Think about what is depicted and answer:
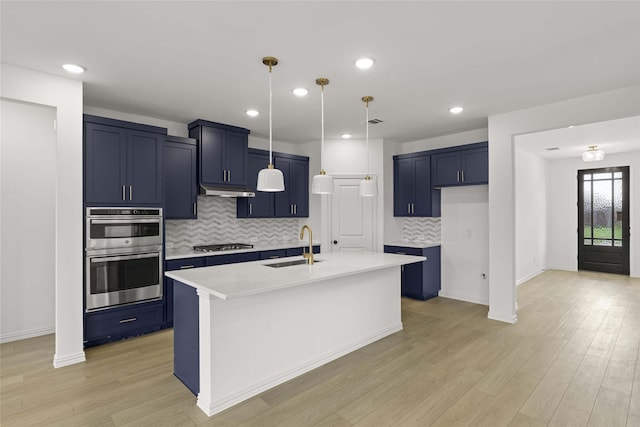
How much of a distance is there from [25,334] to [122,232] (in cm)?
168

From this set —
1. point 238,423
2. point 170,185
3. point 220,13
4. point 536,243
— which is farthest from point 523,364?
point 536,243

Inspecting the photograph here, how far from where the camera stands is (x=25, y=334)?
388 centimetres

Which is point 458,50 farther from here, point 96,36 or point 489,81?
point 96,36

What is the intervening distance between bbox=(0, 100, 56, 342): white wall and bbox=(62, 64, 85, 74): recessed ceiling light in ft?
4.04

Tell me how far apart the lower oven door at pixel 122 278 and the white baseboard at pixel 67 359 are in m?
0.46

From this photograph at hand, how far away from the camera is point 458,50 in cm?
270

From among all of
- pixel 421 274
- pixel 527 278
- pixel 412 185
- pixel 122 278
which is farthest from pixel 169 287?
pixel 527 278

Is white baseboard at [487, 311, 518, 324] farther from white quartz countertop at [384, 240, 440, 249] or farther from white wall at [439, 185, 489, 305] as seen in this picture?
white quartz countertop at [384, 240, 440, 249]

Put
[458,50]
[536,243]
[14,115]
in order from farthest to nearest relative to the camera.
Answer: [536,243] → [14,115] → [458,50]

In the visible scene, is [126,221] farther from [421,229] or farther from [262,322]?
[421,229]

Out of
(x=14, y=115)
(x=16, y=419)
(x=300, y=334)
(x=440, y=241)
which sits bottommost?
(x=16, y=419)

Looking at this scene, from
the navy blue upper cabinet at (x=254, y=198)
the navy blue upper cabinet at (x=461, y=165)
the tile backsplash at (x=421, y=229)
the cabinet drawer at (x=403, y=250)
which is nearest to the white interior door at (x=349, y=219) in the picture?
the cabinet drawer at (x=403, y=250)

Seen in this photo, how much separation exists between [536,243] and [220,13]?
7.78m

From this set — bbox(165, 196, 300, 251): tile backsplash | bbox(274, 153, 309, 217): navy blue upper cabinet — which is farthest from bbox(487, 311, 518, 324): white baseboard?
bbox(165, 196, 300, 251): tile backsplash
